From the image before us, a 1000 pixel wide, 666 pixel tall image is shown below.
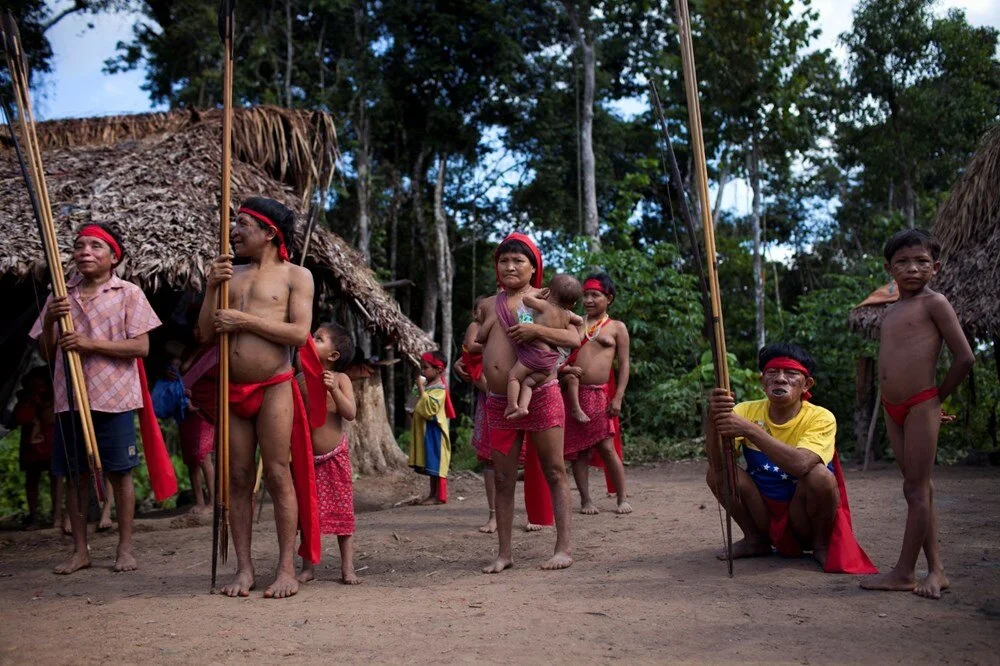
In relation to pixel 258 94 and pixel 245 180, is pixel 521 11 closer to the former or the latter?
pixel 258 94

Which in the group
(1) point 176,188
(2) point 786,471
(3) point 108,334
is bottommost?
(2) point 786,471

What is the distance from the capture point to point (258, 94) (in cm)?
1631

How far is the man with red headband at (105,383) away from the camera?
4.64 metres

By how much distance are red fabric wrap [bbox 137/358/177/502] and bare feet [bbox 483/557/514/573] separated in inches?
67.1

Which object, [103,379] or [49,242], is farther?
[103,379]

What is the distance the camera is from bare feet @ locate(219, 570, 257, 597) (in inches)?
153

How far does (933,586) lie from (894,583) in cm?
15

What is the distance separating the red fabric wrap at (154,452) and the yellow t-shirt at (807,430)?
2.89 metres

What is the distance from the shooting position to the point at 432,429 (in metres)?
7.37

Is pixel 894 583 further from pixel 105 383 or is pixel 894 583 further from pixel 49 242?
pixel 49 242

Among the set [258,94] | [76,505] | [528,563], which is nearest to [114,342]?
[76,505]

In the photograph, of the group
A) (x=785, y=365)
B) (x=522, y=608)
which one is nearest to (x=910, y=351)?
(x=785, y=365)

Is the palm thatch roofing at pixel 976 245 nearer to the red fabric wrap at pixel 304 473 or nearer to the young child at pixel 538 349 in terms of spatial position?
the young child at pixel 538 349

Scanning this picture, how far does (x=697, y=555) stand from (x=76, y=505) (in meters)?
3.15
